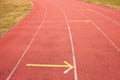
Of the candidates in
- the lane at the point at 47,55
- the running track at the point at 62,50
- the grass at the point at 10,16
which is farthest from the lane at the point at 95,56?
the grass at the point at 10,16

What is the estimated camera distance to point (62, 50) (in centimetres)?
1001

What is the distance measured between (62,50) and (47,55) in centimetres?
100

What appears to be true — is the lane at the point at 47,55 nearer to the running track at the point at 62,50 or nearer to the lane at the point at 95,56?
the running track at the point at 62,50

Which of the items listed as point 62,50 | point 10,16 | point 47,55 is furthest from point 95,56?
point 10,16

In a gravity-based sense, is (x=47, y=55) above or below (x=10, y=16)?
above

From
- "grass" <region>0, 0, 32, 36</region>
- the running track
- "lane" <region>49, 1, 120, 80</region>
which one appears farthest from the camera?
"grass" <region>0, 0, 32, 36</region>

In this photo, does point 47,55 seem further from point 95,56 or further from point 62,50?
point 95,56

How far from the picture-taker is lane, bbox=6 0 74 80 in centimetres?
742

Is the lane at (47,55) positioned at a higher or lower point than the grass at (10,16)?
higher

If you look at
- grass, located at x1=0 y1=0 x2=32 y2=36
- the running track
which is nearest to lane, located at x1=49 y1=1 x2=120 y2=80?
the running track

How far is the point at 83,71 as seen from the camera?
767 centimetres

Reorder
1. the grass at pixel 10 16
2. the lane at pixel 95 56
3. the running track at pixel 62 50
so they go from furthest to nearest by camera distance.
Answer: the grass at pixel 10 16
the running track at pixel 62 50
the lane at pixel 95 56

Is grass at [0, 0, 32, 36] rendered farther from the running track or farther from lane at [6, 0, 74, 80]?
lane at [6, 0, 74, 80]

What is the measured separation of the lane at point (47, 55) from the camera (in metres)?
7.42
